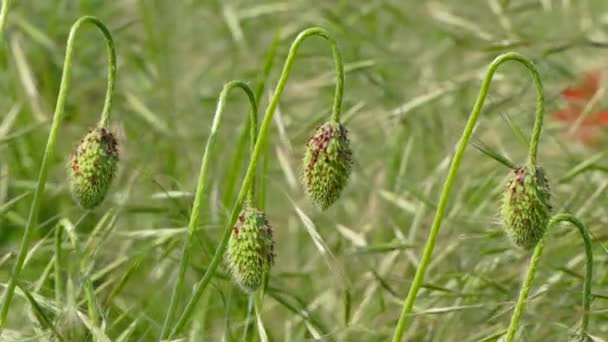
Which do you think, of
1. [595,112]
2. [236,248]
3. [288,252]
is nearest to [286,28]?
[288,252]

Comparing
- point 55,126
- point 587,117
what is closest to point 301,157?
point 587,117

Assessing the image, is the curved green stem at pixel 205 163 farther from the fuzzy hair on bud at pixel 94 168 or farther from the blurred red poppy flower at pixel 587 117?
the blurred red poppy flower at pixel 587 117

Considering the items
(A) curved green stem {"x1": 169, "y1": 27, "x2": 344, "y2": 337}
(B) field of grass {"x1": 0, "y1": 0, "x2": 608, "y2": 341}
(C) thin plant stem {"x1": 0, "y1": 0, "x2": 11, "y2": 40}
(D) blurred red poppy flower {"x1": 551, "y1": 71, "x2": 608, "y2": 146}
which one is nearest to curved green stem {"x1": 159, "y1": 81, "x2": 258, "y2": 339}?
(A) curved green stem {"x1": 169, "y1": 27, "x2": 344, "y2": 337}

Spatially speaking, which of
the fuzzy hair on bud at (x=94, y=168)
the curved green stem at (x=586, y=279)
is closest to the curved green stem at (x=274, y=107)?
the fuzzy hair on bud at (x=94, y=168)

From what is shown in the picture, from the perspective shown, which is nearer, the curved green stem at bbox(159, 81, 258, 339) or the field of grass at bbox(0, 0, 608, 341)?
the curved green stem at bbox(159, 81, 258, 339)

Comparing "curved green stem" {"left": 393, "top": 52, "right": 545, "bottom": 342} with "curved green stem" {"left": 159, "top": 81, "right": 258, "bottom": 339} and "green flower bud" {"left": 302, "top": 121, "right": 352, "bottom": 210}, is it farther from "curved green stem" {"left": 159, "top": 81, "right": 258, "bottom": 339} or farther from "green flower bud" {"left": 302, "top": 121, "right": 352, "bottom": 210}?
"curved green stem" {"left": 159, "top": 81, "right": 258, "bottom": 339}

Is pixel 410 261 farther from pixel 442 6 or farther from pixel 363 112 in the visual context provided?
pixel 442 6
